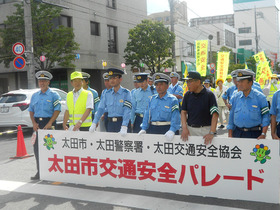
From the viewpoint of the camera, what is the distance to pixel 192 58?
146 ft

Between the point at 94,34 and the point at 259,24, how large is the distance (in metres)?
87.6

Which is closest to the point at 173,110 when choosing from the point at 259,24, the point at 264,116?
the point at 264,116

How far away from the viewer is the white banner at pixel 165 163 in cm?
428

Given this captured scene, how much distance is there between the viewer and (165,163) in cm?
479

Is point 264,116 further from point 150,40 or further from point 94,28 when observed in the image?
point 94,28

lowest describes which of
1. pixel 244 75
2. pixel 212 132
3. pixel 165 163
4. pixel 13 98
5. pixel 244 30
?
pixel 165 163

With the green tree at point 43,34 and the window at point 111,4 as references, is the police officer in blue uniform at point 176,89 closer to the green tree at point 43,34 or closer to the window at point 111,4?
the green tree at point 43,34

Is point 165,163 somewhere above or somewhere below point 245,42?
below

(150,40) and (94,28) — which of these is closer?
(150,40)

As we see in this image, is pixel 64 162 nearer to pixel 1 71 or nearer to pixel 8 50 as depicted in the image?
pixel 8 50

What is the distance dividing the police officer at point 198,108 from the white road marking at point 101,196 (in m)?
0.99

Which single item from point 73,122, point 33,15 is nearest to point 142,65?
point 33,15

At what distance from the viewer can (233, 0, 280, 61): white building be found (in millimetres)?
95188

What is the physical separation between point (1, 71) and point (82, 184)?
2499 centimetres
